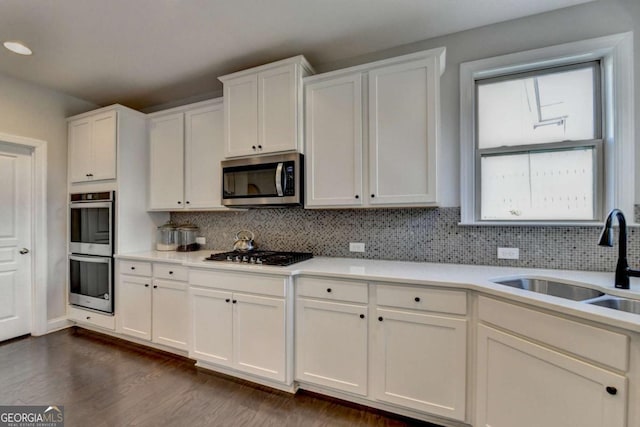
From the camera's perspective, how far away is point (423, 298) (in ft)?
5.52

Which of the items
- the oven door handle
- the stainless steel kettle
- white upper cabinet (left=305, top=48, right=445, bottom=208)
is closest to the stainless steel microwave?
white upper cabinet (left=305, top=48, right=445, bottom=208)

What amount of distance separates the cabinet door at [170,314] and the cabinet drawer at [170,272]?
0.05 meters

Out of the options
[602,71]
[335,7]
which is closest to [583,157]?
[602,71]

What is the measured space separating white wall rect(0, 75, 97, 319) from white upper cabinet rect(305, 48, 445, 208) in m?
3.04

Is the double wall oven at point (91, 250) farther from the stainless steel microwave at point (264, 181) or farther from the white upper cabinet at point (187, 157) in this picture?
the stainless steel microwave at point (264, 181)

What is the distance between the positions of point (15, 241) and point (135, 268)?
→ 56.2 inches

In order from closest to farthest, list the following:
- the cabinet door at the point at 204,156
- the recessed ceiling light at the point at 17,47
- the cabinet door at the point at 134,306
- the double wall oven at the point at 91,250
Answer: the recessed ceiling light at the point at 17,47
the cabinet door at the point at 134,306
the cabinet door at the point at 204,156
the double wall oven at the point at 91,250

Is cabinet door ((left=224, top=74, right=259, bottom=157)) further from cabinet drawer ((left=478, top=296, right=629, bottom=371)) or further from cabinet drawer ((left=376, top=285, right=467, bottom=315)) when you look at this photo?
cabinet drawer ((left=478, top=296, right=629, bottom=371))

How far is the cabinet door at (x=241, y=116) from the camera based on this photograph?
96.0 inches

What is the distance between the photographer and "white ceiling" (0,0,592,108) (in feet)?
6.27

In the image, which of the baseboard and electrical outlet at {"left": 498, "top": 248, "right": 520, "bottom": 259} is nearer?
electrical outlet at {"left": 498, "top": 248, "right": 520, "bottom": 259}

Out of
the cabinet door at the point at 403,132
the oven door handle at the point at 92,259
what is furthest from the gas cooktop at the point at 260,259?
the oven door handle at the point at 92,259

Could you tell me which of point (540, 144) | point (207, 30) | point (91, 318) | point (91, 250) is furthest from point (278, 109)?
point (91, 318)

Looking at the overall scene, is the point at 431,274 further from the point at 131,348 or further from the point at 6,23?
the point at 6,23
